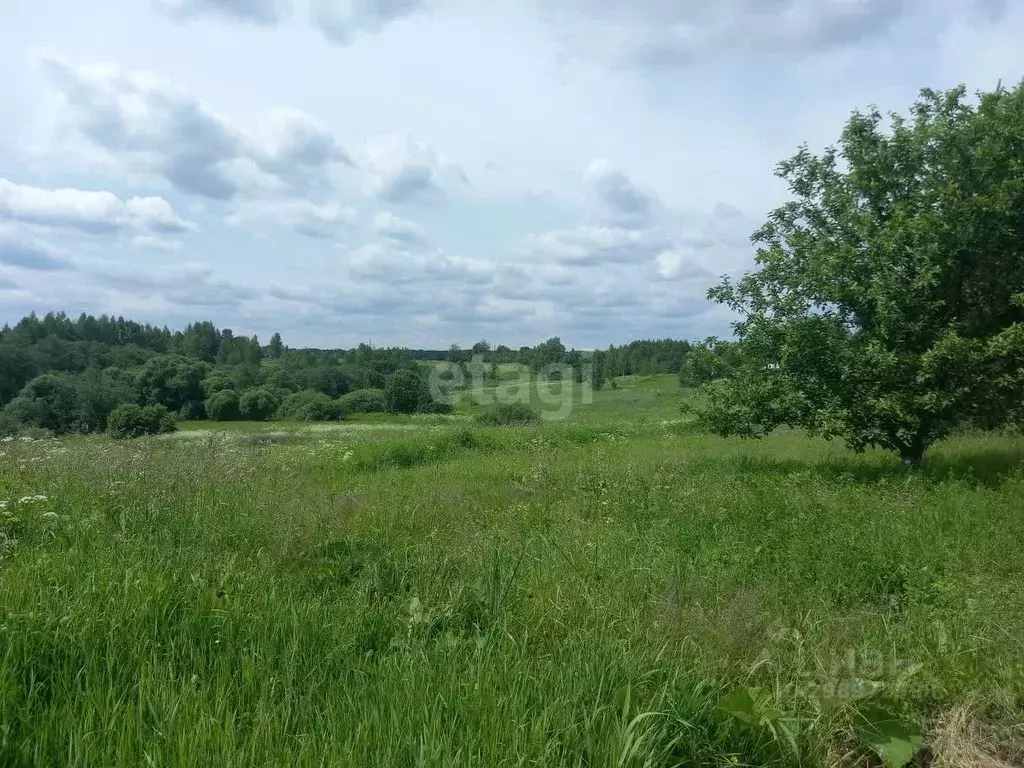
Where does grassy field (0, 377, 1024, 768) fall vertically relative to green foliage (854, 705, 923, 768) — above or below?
above

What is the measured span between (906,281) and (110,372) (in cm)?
3041

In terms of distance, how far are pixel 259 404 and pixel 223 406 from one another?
13.2 ft

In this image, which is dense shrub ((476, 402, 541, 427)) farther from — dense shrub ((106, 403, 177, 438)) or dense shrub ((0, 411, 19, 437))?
dense shrub ((0, 411, 19, 437))

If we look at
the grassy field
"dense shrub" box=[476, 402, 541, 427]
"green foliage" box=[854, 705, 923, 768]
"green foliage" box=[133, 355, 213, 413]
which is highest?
"green foliage" box=[133, 355, 213, 413]

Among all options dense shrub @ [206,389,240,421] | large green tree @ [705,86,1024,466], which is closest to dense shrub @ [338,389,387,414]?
dense shrub @ [206,389,240,421]

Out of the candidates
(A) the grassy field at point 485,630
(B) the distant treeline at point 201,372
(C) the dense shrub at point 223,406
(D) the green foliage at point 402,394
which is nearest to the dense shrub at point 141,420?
(B) the distant treeline at point 201,372

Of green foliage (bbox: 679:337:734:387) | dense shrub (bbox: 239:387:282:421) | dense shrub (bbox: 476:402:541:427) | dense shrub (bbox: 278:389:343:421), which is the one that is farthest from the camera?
dense shrub (bbox: 278:389:343:421)

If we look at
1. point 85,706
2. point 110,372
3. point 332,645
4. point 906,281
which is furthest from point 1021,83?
point 110,372

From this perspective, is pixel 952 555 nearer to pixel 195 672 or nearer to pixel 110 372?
pixel 195 672

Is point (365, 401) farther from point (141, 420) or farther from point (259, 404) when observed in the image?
point (141, 420)

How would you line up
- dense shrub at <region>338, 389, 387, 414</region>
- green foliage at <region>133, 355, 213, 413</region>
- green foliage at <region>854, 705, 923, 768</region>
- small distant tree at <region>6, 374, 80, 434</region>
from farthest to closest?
1. dense shrub at <region>338, 389, 387, 414</region>
2. green foliage at <region>133, 355, 213, 413</region>
3. small distant tree at <region>6, 374, 80, 434</region>
4. green foliage at <region>854, 705, 923, 768</region>

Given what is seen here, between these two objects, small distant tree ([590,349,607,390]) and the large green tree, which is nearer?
the large green tree

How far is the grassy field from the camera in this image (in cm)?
292

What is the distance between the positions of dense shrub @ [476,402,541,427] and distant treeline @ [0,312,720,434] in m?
10.0
